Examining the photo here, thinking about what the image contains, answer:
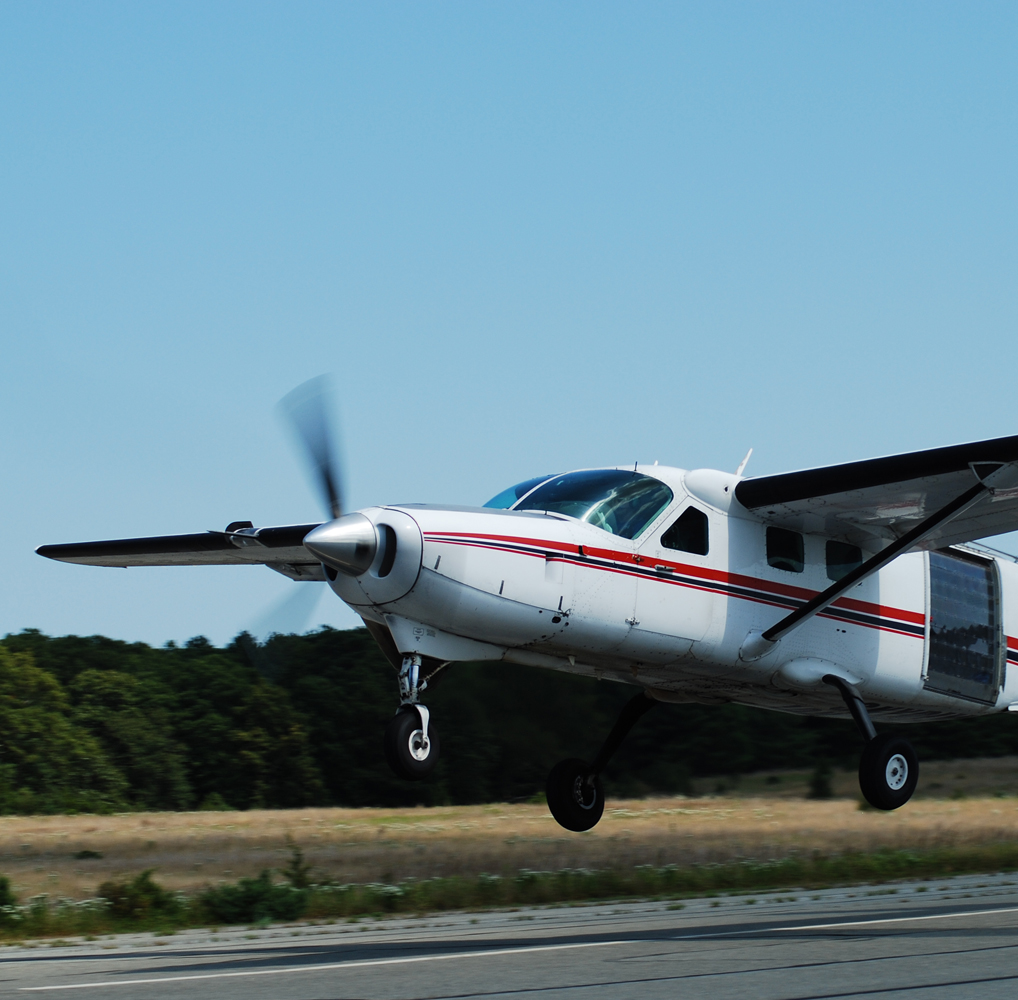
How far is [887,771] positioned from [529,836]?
14.3 meters

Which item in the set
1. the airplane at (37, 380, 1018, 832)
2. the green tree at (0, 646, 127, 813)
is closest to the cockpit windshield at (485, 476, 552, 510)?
the airplane at (37, 380, 1018, 832)

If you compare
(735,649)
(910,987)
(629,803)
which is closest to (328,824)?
(629,803)

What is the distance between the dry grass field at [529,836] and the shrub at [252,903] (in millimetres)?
2767

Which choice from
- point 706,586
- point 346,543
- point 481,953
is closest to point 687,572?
point 706,586

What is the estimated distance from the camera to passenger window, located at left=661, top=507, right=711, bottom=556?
13.5 m

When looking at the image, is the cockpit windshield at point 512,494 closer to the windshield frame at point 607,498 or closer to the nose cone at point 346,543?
the windshield frame at point 607,498

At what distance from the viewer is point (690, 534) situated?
13711 millimetres

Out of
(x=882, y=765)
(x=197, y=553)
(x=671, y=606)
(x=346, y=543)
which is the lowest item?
(x=882, y=765)

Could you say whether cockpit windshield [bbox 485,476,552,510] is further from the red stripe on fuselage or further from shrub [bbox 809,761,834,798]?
shrub [bbox 809,761,834,798]

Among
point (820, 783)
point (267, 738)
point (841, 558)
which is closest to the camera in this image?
point (841, 558)

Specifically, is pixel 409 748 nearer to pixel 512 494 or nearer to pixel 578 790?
pixel 512 494

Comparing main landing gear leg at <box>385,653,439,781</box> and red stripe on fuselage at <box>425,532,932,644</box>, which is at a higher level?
red stripe on fuselage at <box>425,532,932,644</box>

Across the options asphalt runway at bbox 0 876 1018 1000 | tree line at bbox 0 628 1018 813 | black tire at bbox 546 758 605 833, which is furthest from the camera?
tree line at bbox 0 628 1018 813

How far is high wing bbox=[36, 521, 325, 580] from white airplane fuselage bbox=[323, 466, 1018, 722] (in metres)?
3.89
